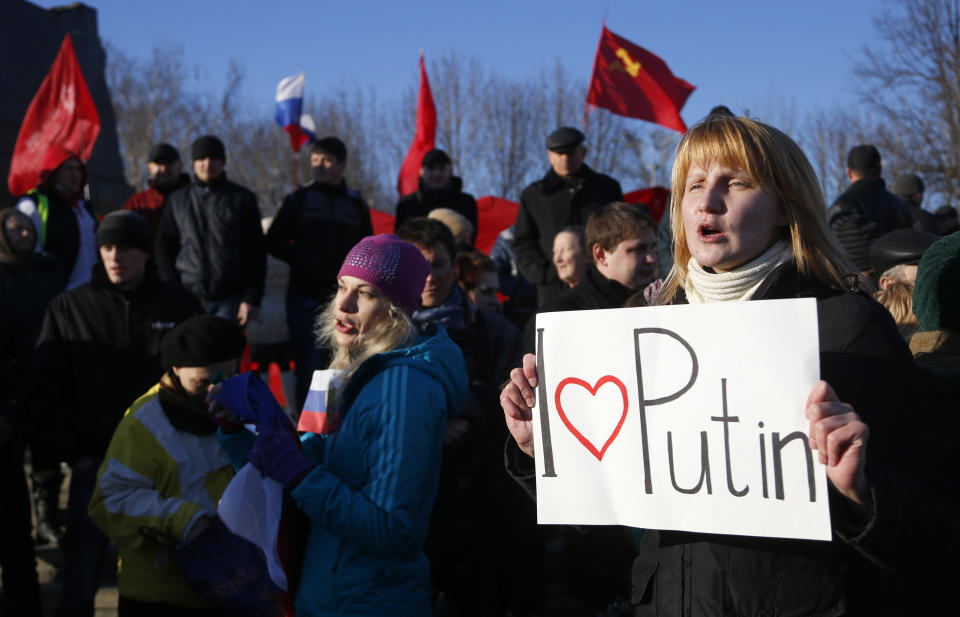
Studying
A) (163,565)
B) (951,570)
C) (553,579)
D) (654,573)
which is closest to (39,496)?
(163,565)

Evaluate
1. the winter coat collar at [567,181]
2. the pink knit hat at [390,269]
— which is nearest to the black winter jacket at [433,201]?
the winter coat collar at [567,181]

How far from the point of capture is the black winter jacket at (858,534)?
1.54 m

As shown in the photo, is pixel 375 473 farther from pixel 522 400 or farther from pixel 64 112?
pixel 64 112

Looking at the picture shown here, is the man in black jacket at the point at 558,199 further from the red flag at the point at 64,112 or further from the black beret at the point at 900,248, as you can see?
the red flag at the point at 64,112

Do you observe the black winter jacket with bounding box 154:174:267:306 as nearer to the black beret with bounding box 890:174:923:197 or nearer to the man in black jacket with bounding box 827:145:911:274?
the man in black jacket with bounding box 827:145:911:274

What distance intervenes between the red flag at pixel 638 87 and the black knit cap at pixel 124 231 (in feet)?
17.8

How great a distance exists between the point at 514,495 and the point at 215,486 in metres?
1.30

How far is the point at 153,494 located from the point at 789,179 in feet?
9.45

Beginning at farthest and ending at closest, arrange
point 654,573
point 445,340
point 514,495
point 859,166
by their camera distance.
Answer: point 859,166 < point 514,495 < point 445,340 < point 654,573

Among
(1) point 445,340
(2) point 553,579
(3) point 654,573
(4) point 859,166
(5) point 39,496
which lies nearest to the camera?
(3) point 654,573

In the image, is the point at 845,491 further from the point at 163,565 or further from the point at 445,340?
the point at 163,565

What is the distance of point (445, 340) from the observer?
10.1ft

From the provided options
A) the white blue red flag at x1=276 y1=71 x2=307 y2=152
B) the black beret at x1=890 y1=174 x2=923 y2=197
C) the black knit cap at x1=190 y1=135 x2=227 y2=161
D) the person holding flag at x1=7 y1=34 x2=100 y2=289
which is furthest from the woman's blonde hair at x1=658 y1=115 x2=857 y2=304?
the white blue red flag at x1=276 y1=71 x2=307 y2=152

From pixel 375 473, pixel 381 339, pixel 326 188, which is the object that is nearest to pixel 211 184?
pixel 326 188
